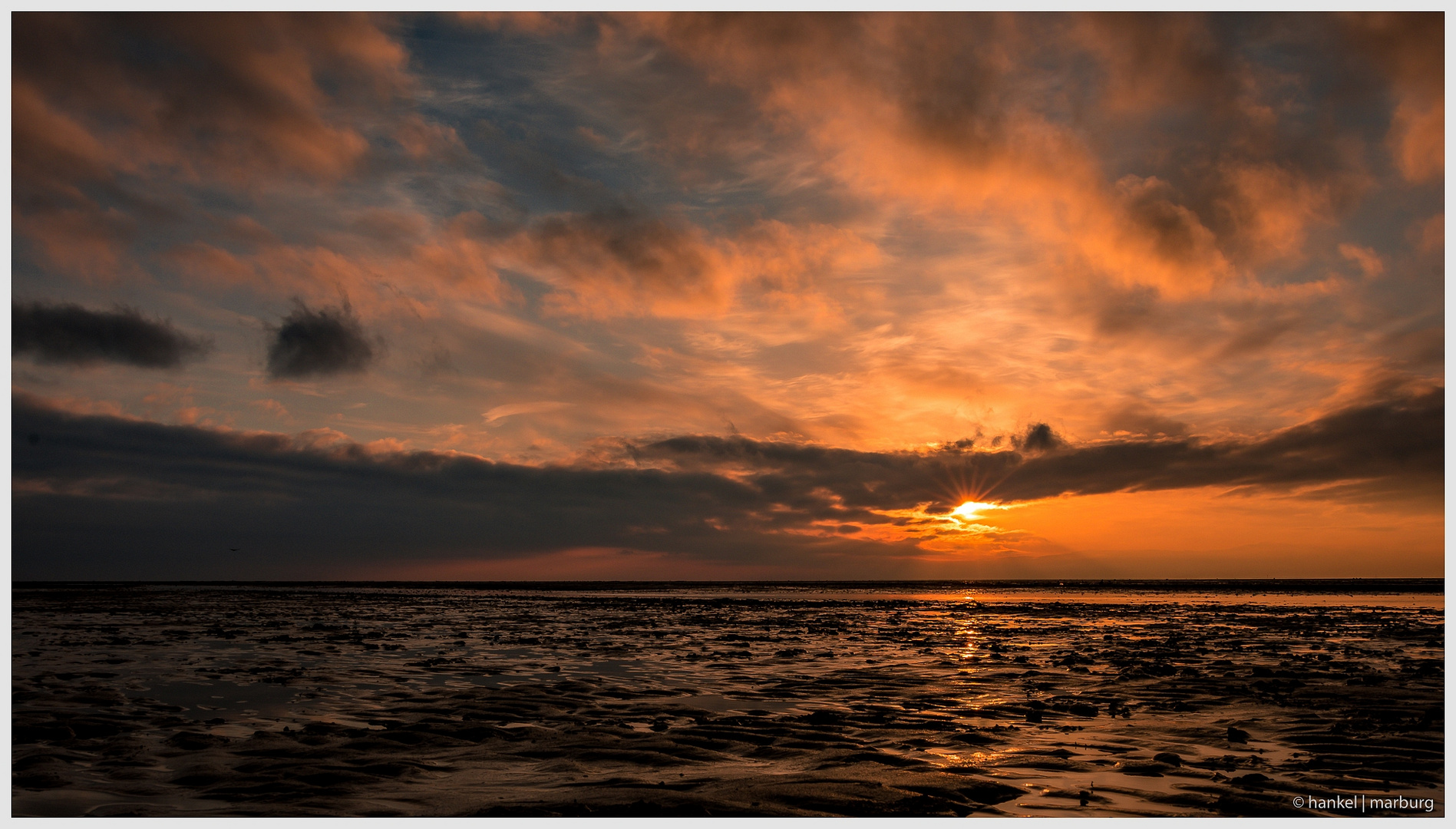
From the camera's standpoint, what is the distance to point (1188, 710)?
14984 mm

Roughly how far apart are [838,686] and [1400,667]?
15993 mm

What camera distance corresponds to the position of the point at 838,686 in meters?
18.2

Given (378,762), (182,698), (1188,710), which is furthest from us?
(182,698)

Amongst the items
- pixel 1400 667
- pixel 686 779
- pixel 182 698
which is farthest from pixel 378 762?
pixel 1400 667

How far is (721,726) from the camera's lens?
1353cm

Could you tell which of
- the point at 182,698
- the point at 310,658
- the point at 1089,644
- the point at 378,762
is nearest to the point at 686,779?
the point at 378,762

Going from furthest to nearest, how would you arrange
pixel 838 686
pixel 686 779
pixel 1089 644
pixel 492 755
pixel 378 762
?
1. pixel 1089 644
2. pixel 838 686
3. pixel 492 755
4. pixel 378 762
5. pixel 686 779

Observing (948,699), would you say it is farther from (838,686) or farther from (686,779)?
(686,779)

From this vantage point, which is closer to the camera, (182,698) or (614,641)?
(182,698)

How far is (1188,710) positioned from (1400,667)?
11.0 meters

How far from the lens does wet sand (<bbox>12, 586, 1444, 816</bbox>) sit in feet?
30.7

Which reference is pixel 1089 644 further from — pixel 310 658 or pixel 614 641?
pixel 310 658

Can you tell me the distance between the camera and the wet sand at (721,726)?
934 centimetres

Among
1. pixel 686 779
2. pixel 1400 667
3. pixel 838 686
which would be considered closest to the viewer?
pixel 686 779
